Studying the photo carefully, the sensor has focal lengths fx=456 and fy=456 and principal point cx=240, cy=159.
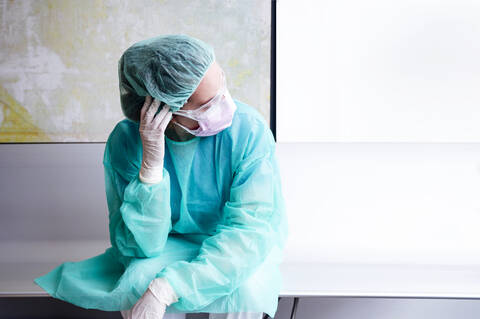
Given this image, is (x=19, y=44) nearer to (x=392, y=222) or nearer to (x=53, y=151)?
(x=53, y=151)

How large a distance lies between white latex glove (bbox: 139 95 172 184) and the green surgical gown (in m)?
0.04

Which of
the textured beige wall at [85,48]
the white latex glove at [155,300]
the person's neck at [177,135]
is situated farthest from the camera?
the textured beige wall at [85,48]

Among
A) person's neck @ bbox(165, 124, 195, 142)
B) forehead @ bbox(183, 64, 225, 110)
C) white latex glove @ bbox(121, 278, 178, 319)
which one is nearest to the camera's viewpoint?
white latex glove @ bbox(121, 278, 178, 319)

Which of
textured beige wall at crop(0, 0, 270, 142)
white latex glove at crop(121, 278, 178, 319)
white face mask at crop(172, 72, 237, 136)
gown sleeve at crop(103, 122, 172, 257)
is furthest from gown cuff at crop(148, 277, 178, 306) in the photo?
textured beige wall at crop(0, 0, 270, 142)

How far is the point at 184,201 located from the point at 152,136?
0.83 ft

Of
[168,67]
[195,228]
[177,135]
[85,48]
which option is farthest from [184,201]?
[85,48]

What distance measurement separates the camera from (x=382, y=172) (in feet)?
7.04

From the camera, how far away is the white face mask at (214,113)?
1202 mm

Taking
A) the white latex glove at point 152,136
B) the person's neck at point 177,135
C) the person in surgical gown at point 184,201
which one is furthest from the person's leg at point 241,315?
the person's neck at point 177,135

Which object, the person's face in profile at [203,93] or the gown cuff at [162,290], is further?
the person's face in profile at [203,93]

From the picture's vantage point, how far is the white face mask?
1202 millimetres

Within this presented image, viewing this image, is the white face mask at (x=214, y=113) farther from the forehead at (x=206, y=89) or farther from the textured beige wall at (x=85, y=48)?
the textured beige wall at (x=85, y=48)

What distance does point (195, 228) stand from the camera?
139 centimetres

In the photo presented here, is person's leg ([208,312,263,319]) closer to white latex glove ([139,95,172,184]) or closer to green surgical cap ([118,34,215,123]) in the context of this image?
white latex glove ([139,95,172,184])
